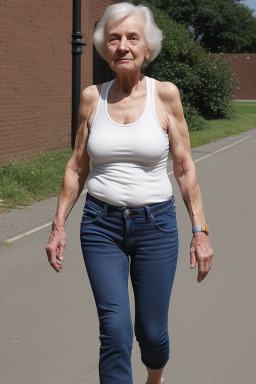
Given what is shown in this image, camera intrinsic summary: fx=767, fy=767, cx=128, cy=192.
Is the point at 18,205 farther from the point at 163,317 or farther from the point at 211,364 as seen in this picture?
the point at 163,317

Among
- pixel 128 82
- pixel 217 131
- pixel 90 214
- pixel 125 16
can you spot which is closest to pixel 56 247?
pixel 90 214

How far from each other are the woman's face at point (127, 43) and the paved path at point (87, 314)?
66.8 inches

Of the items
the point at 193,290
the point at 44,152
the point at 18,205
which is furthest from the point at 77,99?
the point at 193,290

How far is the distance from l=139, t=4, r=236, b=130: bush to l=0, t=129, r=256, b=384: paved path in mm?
18112

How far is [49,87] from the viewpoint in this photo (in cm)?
1494

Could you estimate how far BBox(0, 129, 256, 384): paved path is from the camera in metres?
4.20

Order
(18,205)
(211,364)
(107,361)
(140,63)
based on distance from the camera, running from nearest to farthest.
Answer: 1. (107,361)
2. (140,63)
3. (211,364)
4. (18,205)

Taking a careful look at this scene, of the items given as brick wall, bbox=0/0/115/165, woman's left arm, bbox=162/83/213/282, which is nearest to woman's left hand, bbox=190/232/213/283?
woman's left arm, bbox=162/83/213/282

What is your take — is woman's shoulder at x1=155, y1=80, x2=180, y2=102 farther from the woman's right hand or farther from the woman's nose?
the woman's right hand

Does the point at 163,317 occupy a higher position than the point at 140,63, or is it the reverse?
the point at 140,63

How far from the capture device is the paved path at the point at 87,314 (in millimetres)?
4203

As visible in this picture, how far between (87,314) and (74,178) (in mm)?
1889

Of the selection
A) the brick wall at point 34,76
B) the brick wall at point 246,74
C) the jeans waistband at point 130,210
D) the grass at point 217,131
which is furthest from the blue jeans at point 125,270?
the brick wall at point 246,74

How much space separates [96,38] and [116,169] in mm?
631
